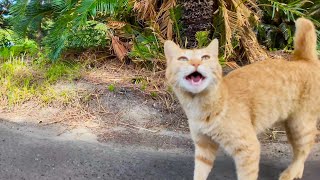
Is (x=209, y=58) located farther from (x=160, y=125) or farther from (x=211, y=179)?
(x=160, y=125)

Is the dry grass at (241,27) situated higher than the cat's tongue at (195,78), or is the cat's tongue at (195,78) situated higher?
the cat's tongue at (195,78)

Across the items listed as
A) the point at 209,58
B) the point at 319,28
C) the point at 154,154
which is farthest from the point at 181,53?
the point at 319,28

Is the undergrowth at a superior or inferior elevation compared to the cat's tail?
inferior

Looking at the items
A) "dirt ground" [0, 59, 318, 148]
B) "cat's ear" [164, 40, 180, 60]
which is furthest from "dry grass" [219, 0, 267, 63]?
"cat's ear" [164, 40, 180, 60]

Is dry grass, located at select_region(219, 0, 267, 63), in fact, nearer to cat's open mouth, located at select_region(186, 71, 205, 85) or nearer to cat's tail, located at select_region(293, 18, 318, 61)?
cat's tail, located at select_region(293, 18, 318, 61)

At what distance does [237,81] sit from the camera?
3809 mm

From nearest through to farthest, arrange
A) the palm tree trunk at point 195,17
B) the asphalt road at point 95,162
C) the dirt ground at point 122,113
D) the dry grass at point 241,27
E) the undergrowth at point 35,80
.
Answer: the asphalt road at point 95,162, the dirt ground at point 122,113, the undergrowth at point 35,80, the palm tree trunk at point 195,17, the dry grass at point 241,27

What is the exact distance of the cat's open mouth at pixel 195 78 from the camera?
329 cm

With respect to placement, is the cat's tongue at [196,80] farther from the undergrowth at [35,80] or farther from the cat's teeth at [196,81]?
the undergrowth at [35,80]

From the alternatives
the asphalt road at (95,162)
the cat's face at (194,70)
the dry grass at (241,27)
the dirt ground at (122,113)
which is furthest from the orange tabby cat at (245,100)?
the dry grass at (241,27)

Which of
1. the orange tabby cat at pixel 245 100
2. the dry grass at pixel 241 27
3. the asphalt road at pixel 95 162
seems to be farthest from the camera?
the dry grass at pixel 241 27

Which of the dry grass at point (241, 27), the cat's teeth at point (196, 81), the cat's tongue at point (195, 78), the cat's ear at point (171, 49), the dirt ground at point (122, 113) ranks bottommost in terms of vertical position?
the dirt ground at point (122, 113)

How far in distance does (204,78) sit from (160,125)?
2142 mm

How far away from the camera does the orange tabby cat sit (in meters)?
3.38
